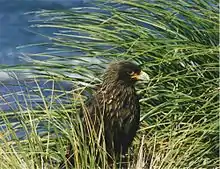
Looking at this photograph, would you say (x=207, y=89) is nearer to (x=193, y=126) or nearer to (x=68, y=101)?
(x=193, y=126)

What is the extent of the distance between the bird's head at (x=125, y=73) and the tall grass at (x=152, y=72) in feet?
0.65

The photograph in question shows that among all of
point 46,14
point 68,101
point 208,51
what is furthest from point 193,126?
A: point 46,14

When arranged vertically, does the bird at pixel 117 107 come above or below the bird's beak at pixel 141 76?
below

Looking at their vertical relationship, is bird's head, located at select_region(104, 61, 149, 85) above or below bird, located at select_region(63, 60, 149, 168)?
above

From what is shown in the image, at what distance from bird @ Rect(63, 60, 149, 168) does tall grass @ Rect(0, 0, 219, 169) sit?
13 centimetres

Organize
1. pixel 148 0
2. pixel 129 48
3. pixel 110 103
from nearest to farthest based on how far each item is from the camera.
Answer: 1. pixel 110 103
2. pixel 129 48
3. pixel 148 0

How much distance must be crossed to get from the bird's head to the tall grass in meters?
0.20

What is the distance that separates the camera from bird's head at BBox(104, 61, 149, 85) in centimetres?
441

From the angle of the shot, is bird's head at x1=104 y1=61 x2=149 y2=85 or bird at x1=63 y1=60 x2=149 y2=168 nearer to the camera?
bird at x1=63 y1=60 x2=149 y2=168

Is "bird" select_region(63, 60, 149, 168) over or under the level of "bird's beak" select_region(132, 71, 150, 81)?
under

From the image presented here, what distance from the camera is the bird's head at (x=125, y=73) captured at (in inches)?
174

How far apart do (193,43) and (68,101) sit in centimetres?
81

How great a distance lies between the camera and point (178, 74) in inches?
190

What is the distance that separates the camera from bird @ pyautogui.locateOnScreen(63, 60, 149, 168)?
4281 millimetres
